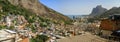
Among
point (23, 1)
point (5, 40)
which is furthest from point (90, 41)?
point (23, 1)

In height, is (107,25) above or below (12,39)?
above

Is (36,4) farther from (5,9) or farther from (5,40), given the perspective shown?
(5,40)

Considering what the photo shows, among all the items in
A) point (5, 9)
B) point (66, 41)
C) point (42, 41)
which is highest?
point (5, 9)

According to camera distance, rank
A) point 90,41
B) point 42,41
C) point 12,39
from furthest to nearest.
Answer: point 42,41 → point 12,39 → point 90,41

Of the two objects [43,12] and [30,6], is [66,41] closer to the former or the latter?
[30,6]

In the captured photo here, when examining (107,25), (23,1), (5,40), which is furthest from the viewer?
(23,1)

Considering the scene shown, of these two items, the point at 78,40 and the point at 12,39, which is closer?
the point at 78,40

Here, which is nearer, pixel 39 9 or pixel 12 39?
pixel 12 39

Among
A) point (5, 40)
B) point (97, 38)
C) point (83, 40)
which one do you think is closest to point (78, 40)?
point (83, 40)

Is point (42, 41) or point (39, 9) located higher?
point (39, 9)
